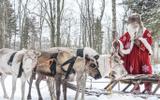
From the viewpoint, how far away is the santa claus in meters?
7.97

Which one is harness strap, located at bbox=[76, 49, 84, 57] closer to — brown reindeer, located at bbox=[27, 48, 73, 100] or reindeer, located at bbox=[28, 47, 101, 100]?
reindeer, located at bbox=[28, 47, 101, 100]

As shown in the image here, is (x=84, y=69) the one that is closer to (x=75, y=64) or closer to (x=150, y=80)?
(x=75, y=64)

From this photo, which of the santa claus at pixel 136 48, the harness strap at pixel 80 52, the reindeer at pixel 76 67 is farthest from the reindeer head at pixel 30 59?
the santa claus at pixel 136 48

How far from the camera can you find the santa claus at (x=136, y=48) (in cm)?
797

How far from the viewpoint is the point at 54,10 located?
24547 millimetres

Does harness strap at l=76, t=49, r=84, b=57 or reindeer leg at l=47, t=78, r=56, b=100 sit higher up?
harness strap at l=76, t=49, r=84, b=57

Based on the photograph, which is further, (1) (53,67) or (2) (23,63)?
(2) (23,63)

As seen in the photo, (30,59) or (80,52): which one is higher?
(80,52)

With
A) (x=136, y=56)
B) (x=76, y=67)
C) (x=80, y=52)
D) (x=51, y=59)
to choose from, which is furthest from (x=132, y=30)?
(x=51, y=59)

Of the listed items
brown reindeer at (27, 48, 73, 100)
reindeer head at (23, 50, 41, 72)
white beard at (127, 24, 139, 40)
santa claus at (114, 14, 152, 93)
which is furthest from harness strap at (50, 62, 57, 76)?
white beard at (127, 24, 139, 40)

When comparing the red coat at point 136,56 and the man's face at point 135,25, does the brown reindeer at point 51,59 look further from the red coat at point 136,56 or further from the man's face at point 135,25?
the man's face at point 135,25

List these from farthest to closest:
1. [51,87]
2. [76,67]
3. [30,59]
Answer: [30,59], [51,87], [76,67]

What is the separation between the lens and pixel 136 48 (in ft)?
26.7

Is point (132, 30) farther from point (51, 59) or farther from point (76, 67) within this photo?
point (51, 59)
